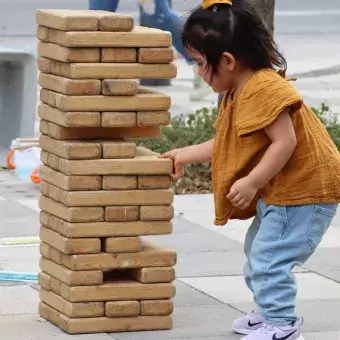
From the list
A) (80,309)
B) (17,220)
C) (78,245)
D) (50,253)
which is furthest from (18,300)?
(17,220)

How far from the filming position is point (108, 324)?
203 inches

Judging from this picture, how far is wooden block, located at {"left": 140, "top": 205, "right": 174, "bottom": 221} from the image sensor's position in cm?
510

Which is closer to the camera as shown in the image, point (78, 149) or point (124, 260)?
point (78, 149)

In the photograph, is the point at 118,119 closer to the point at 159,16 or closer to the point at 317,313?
the point at 317,313

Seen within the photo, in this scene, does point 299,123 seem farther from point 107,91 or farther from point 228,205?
point 107,91

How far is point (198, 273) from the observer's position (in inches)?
248

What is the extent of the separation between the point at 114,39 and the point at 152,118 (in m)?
0.38

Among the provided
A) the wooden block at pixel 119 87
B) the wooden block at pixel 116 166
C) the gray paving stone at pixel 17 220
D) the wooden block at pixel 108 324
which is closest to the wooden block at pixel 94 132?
the wooden block at pixel 116 166

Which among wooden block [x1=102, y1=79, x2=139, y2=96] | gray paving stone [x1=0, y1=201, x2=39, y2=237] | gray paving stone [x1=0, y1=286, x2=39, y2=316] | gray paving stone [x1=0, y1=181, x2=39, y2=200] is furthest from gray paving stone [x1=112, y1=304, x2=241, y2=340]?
gray paving stone [x1=0, y1=181, x2=39, y2=200]

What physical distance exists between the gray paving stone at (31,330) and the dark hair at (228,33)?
4.13 ft

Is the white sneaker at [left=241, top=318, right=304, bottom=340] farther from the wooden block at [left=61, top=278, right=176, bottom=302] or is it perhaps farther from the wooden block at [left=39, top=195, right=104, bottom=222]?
the wooden block at [left=39, top=195, right=104, bottom=222]

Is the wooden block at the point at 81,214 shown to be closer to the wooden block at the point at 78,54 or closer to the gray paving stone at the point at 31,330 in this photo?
the gray paving stone at the point at 31,330

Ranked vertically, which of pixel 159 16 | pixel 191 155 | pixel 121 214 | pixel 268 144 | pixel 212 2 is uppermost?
pixel 212 2

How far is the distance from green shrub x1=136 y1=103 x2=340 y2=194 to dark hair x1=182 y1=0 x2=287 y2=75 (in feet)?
12.8
